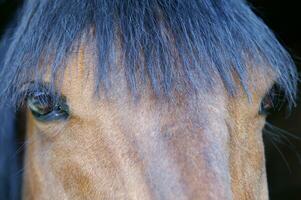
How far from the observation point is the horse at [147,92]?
159cm

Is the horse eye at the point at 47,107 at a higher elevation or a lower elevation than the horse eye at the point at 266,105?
higher

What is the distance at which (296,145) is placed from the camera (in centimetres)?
518

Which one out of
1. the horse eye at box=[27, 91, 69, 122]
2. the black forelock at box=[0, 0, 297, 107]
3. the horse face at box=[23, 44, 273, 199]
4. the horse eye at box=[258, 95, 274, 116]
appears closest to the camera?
the horse face at box=[23, 44, 273, 199]

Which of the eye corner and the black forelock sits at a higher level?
the black forelock

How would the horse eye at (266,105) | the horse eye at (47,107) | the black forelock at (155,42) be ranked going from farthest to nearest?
the horse eye at (266,105) < the horse eye at (47,107) < the black forelock at (155,42)

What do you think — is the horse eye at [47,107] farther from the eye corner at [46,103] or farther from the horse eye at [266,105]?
the horse eye at [266,105]

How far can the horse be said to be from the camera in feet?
Answer: 5.22

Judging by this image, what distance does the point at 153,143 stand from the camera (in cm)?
160

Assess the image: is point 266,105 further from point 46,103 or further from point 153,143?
point 46,103

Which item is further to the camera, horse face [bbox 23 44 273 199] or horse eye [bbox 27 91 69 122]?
horse eye [bbox 27 91 69 122]

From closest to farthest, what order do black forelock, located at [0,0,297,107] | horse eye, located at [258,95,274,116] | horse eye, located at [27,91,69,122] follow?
black forelock, located at [0,0,297,107]
horse eye, located at [27,91,69,122]
horse eye, located at [258,95,274,116]

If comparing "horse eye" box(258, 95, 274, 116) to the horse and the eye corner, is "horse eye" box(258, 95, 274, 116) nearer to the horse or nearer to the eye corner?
the horse

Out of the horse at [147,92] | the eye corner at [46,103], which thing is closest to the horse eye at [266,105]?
the horse at [147,92]

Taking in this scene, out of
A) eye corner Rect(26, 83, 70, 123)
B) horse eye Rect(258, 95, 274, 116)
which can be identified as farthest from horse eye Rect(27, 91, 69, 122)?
horse eye Rect(258, 95, 274, 116)
